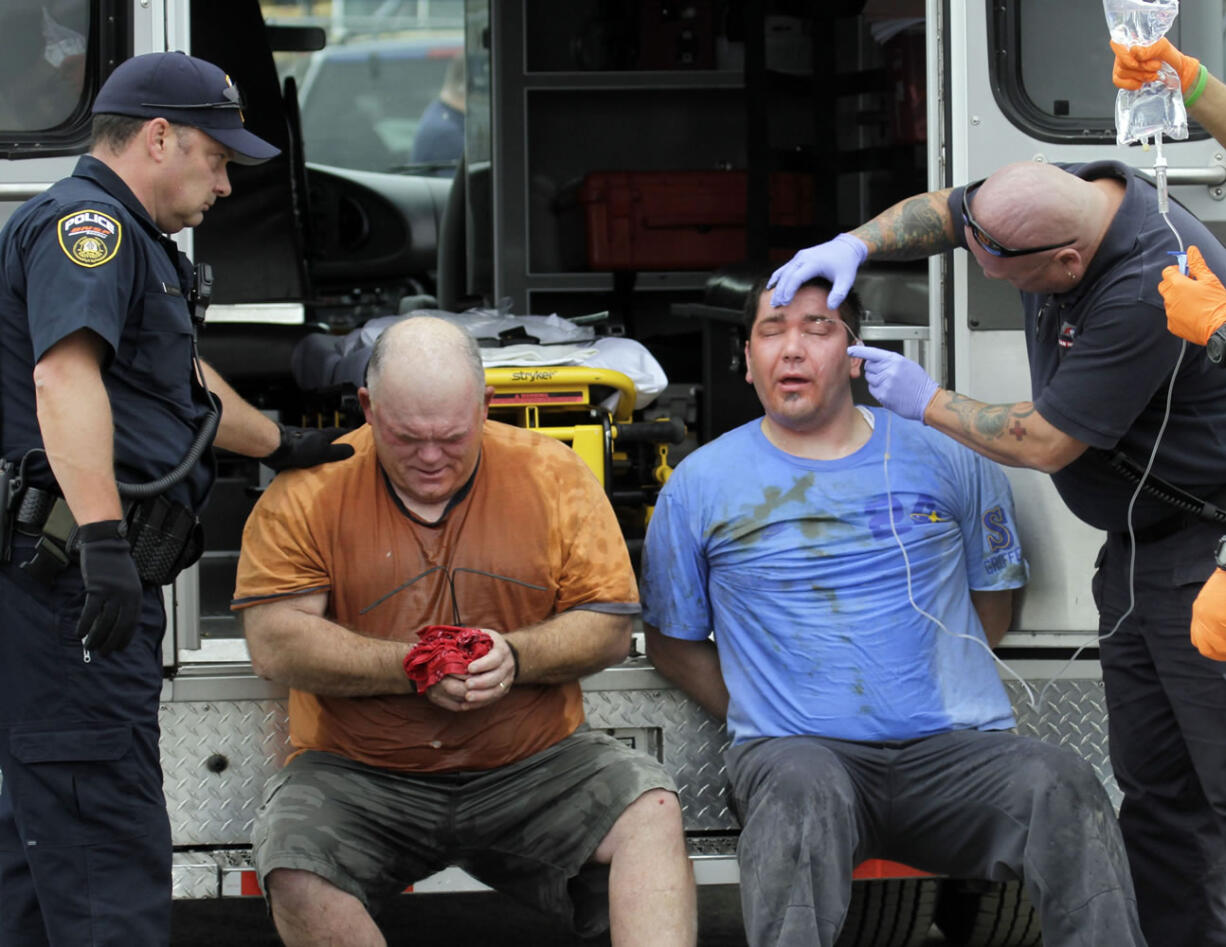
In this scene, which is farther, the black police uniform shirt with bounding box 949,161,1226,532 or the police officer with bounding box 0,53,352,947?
the black police uniform shirt with bounding box 949,161,1226,532

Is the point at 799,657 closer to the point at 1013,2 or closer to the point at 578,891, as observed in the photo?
the point at 578,891

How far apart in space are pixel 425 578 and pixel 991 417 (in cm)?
117

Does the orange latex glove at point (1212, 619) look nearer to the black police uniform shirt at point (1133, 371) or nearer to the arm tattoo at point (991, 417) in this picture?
the black police uniform shirt at point (1133, 371)

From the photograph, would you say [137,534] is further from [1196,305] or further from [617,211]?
[617,211]

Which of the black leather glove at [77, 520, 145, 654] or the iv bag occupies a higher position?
the iv bag

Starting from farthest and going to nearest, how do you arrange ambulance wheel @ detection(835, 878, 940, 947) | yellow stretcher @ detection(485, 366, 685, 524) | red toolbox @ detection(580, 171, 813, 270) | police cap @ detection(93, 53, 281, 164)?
red toolbox @ detection(580, 171, 813, 270)
yellow stretcher @ detection(485, 366, 685, 524)
ambulance wheel @ detection(835, 878, 940, 947)
police cap @ detection(93, 53, 281, 164)

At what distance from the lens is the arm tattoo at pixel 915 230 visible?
3496 millimetres

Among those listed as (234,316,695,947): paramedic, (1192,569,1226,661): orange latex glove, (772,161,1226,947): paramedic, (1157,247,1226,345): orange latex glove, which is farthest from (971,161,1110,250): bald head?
(234,316,695,947): paramedic

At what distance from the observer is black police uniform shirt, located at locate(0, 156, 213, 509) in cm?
280

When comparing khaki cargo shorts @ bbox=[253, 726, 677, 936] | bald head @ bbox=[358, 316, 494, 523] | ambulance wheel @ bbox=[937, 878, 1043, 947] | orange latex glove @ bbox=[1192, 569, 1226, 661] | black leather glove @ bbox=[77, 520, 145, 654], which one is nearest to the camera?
black leather glove @ bbox=[77, 520, 145, 654]

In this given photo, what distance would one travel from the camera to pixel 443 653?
324cm

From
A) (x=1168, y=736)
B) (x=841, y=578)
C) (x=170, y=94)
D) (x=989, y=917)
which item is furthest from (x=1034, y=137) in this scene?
(x=989, y=917)

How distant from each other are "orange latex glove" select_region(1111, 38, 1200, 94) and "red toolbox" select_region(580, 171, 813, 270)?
3.67 metres

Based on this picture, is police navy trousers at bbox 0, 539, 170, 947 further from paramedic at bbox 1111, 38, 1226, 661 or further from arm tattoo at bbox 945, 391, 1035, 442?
paramedic at bbox 1111, 38, 1226, 661
